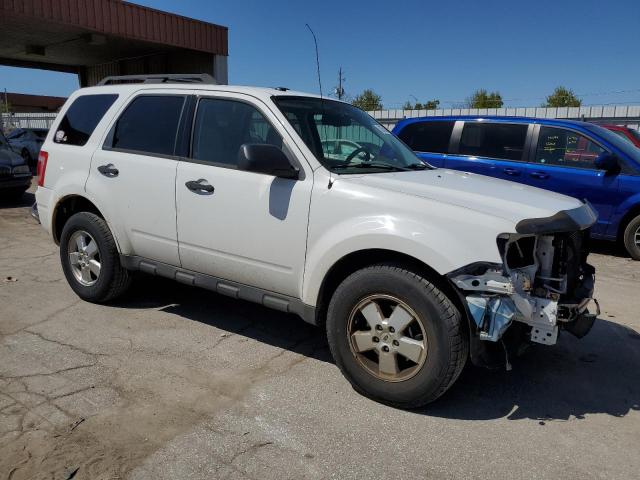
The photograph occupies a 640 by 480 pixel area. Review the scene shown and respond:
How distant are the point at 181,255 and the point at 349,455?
6.90 feet

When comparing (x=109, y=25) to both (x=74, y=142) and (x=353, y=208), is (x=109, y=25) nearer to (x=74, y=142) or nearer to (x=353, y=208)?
(x=74, y=142)

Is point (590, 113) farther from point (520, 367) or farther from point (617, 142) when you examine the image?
point (520, 367)

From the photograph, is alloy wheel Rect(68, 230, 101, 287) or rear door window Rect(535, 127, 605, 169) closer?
alloy wheel Rect(68, 230, 101, 287)

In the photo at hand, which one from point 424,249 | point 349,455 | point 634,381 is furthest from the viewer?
point 634,381

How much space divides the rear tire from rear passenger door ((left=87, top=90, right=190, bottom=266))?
6.23m

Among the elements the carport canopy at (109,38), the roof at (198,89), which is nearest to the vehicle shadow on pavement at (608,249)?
the roof at (198,89)

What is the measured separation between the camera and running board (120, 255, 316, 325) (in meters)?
3.57

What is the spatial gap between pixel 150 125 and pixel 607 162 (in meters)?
5.85

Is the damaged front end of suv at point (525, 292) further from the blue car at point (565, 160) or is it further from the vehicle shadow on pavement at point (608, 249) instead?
the vehicle shadow on pavement at point (608, 249)

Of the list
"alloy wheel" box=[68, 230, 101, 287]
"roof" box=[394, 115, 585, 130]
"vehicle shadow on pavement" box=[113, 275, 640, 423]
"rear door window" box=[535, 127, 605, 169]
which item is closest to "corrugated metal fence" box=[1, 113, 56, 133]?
"roof" box=[394, 115, 585, 130]

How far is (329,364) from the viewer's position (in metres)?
3.87

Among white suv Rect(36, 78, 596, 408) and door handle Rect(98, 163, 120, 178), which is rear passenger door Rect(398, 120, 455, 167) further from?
door handle Rect(98, 163, 120, 178)

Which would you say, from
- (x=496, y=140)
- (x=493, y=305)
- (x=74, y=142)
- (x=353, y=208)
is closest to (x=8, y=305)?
(x=74, y=142)

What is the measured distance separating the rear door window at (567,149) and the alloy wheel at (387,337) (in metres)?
5.37
